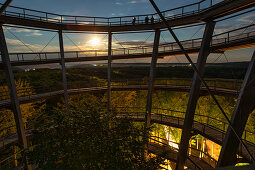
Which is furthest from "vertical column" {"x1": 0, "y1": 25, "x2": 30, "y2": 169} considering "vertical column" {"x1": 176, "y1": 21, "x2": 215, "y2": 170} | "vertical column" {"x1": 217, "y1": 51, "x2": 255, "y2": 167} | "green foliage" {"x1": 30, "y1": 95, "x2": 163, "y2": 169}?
"vertical column" {"x1": 217, "y1": 51, "x2": 255, "y2": 167}

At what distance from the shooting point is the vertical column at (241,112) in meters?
6.76

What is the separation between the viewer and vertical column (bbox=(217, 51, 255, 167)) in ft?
22.2

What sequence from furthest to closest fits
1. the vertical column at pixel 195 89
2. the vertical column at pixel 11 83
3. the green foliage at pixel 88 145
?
1. the vertical column at pixel 11 83
2. the vertical column at pixel 195 89
3. the green foliage at pixel 88 145

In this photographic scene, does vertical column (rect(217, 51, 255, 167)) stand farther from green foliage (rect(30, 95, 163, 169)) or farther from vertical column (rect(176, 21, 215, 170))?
green foliage (rect(30, 95, 163, 169))

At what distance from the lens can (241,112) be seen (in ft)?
23.3

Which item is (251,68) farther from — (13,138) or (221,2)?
(13,138)

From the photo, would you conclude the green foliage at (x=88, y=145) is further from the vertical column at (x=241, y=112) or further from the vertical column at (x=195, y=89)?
the vertical column at (x=195, y=89)

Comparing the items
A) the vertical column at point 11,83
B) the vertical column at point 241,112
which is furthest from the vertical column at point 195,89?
the vertical column at point 11,83

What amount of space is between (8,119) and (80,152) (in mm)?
20973

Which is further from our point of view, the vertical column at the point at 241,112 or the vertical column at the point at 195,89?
the vertical column at the point at 195,89

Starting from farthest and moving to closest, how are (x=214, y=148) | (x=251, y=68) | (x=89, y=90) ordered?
(x=214, y=148), (x=89, y=90), (x=251, y=68)

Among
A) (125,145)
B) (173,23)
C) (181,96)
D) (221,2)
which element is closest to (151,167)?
(125,145)

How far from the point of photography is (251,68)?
22.0 feet

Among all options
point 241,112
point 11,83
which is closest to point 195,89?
point 241,112
